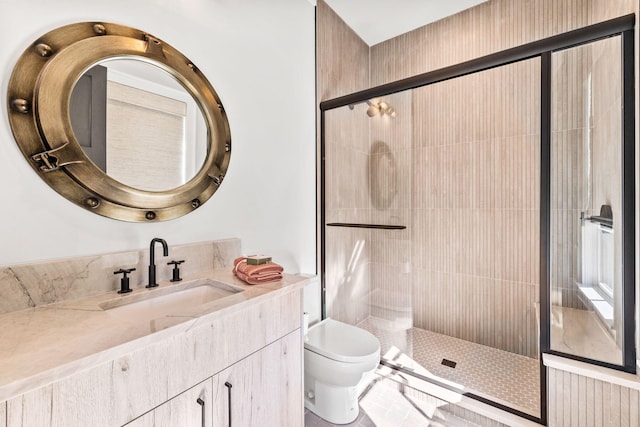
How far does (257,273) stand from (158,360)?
1.66 feet

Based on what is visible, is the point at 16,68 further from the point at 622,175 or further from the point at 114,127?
the point at 622,175

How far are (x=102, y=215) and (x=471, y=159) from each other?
2473 millimetres

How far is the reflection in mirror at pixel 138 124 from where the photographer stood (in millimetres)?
1103

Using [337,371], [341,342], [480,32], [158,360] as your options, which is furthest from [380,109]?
[158,360]

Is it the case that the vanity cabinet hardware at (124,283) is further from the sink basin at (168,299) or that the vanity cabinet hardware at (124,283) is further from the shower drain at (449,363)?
the shower drain at (449,363)

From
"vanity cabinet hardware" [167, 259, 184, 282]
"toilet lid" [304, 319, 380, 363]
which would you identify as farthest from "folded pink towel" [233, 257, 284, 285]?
"toilet lid" [304, 319, 380, 363]

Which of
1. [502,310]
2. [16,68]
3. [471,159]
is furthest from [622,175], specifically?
[16,68]

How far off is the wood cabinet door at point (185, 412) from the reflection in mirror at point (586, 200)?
5.21ft

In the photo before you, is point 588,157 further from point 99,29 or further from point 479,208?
point 99,29

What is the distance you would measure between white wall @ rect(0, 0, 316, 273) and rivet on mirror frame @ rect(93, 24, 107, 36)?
31mm

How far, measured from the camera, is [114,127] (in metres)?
1.16

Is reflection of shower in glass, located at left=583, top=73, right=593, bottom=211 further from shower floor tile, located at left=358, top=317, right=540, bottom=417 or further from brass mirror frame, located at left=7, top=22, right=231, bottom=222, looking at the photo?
brass mirror frame, located at left=7, top=22, right=231, bottom=222

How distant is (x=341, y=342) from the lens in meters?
1.81

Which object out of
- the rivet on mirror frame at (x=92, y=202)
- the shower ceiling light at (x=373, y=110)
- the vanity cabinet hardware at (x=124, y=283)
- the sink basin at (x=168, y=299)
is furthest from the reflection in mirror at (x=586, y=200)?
the rivet on mirror frame at (x=92, y=202)
